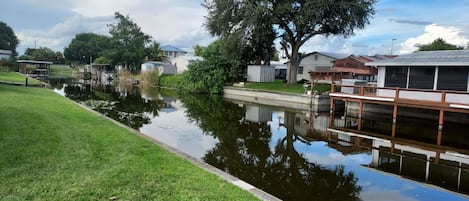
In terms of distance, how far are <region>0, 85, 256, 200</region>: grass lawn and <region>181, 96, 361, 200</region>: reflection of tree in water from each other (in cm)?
168

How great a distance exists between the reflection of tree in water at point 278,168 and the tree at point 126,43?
47.2 meters

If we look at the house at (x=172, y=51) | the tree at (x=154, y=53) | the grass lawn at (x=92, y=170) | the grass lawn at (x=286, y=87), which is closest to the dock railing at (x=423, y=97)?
the grass lawn at (x=286, y=87)

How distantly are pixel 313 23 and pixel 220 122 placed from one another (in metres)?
14.4

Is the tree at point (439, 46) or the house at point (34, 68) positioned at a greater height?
the tree at point (439, 46)

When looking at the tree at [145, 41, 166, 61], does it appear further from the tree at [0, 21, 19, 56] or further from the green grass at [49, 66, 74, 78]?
the tree at [0, 21, 19, 56]

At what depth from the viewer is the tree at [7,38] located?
73.0 m

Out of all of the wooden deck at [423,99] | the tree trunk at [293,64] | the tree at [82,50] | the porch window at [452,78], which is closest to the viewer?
the wooden deck at [423,99]

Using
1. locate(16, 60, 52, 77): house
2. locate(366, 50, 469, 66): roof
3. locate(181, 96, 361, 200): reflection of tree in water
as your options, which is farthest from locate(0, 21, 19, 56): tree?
locate(366, 50, 469, 66): roof

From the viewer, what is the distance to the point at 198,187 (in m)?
4.71

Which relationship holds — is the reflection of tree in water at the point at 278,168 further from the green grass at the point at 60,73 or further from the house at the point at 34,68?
the green grass at the point at 60,73

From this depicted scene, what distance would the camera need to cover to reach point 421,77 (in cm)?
1617

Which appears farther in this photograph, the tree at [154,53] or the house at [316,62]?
the tree at [154,53]

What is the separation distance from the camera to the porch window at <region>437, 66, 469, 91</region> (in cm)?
1482

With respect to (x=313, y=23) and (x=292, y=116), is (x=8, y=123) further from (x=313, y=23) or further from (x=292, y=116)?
(x=313, y=23)
